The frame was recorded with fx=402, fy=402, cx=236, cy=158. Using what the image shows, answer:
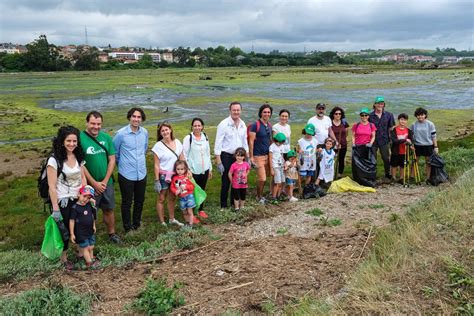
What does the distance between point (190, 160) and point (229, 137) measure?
83cm

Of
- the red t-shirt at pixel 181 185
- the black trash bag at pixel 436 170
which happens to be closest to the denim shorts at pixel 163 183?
the red t-shirt at pixel 181 185

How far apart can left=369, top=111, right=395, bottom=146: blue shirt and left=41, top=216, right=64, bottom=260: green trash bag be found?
6841 millimetres

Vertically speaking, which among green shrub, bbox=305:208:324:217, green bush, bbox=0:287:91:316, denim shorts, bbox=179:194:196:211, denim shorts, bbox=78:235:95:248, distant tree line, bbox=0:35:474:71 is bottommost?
green shrub, bbox=305:208:324:217

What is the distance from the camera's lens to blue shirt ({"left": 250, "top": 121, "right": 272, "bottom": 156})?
7719mm

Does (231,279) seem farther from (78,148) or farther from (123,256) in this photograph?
(78,148)

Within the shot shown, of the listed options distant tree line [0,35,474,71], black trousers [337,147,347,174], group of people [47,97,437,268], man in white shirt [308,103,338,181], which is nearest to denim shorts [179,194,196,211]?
group of people [47,97,437,268]

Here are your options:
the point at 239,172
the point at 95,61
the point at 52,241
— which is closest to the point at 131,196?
the point at 52,241

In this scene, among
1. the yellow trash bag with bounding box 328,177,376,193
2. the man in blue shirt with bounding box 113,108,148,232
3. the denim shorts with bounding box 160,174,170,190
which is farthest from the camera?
the yellow trash bag with bounding box 328,177,376,193

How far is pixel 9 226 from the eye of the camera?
26.7ft

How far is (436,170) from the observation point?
8.82 metres

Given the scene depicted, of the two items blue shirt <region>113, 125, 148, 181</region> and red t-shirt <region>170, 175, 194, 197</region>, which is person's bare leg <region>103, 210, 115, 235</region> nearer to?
blue shirt <region>113, 125, 148, 181</region>

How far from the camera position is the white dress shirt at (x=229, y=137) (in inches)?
287

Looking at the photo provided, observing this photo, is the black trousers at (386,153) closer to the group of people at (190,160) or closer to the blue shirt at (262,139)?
the group of people at (190,160)

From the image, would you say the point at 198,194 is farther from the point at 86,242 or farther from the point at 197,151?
the point at 86,242
